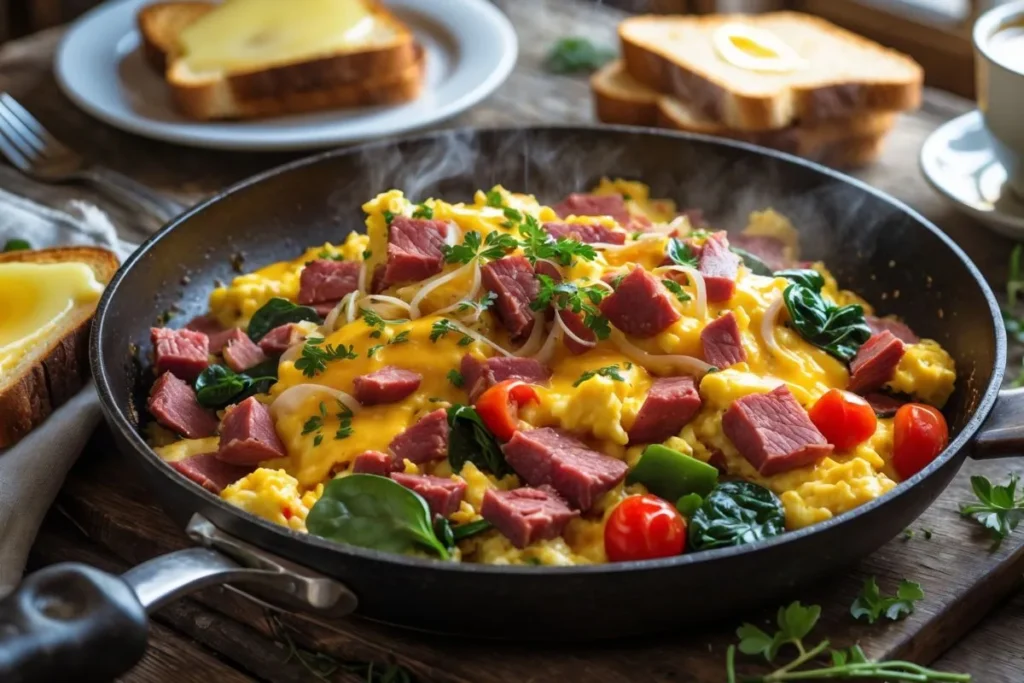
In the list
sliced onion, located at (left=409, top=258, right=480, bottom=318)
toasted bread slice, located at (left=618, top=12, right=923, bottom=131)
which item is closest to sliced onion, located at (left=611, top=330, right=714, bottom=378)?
sliced onion, located at (left=409, top=258, right=480, bottom=318)

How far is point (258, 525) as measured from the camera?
261 cm

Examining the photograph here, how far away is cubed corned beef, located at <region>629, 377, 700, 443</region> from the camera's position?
306 cm

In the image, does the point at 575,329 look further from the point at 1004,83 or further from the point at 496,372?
the point at 1004,83

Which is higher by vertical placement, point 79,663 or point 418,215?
point 418,215

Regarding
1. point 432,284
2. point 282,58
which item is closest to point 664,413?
point 432,284

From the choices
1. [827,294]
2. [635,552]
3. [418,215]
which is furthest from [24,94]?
[635,552]

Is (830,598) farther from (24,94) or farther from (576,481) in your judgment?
(24,94)

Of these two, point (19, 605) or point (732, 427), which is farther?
point (732, 427)

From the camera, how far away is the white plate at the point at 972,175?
15.6 ft

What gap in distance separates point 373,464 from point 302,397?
393 millimetres

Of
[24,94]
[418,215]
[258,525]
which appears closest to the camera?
[258,525]

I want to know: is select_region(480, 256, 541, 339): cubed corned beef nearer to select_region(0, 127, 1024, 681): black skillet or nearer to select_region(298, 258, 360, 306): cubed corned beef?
select_region(298, 258, 360, 306): cubed corned beef

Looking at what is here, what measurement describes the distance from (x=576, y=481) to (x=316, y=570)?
0.67 metres

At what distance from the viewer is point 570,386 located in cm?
321
